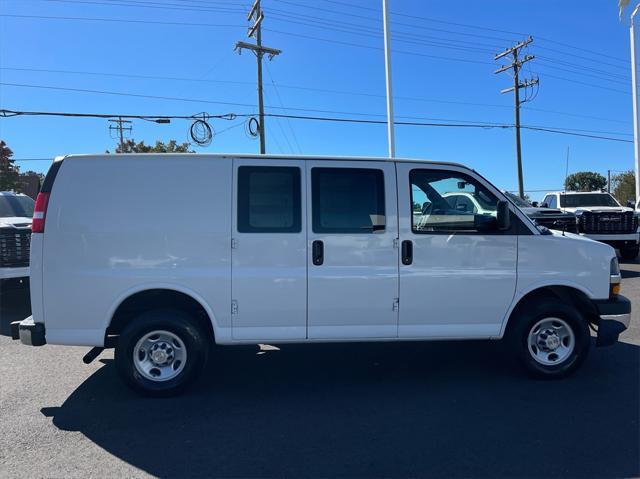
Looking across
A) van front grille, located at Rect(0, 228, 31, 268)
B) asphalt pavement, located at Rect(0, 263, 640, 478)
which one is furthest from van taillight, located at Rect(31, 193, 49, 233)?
van front grille, located at Rect(0, 228, 31, 268)

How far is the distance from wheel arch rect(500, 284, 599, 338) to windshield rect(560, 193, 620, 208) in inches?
464

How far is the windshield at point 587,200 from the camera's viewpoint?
50.9ft

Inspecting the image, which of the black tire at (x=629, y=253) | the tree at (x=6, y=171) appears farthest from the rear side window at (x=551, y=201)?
the tree at (x=6, y=171)

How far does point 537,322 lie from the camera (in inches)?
189

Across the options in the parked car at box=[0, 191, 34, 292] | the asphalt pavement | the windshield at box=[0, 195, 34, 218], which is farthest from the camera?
the windshield at box=[0, 195, 34, 218]

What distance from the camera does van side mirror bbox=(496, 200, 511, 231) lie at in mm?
4641

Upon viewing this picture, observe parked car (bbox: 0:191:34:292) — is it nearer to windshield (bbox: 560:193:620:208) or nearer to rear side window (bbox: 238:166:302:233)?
rear side window (bbox: 238:166:302:233)

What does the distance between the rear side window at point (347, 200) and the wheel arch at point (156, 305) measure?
4.20 ft

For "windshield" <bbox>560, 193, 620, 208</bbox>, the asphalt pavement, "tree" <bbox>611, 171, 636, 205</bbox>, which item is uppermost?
"tree" <bbox>611, 171, 636, 205</bbox>

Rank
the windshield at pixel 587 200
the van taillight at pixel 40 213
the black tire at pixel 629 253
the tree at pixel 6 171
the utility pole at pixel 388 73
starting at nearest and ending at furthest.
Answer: the van taillight at pixel 40 213 < the black tire at pixel 629 253 < the windshield at pixel 587 200 < the utility pole at pixel 388 73 < the tree at pixel 6 171

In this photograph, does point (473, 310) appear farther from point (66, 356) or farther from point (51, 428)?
point (66, 356)

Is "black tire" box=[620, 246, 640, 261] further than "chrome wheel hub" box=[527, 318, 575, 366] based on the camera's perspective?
Yes

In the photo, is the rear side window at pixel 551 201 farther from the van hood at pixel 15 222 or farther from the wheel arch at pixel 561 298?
the van hood at pixel 15 222

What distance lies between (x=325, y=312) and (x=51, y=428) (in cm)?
243
